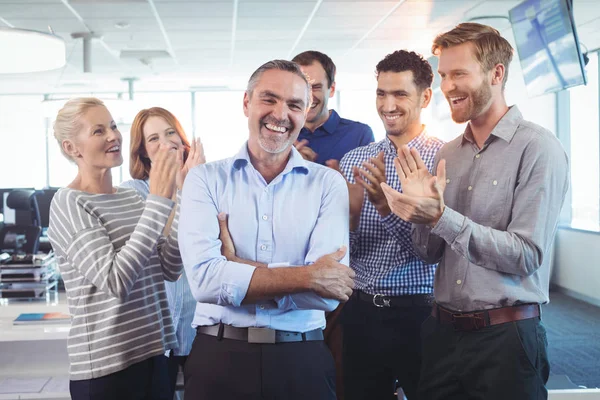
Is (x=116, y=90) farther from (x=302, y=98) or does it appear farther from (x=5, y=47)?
(x=302, y=98)

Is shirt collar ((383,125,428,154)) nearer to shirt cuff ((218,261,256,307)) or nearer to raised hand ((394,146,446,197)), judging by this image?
raised hand ((394,146,446,197))

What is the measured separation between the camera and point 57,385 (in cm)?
298

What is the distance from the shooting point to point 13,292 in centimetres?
331

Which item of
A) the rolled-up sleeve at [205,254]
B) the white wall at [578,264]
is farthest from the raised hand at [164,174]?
the white wall at [578,264]

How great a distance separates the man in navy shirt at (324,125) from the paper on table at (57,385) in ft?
5.52

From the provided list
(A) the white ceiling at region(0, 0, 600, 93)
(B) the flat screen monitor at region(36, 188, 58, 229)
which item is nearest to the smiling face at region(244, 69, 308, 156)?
(A) the white ceiling at region(0, 0, 600, 93)

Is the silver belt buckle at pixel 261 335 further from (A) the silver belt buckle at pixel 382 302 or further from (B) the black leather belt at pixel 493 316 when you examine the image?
(A) the silver belt buckle at pixel 382 302

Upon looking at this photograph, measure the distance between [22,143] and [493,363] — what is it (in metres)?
12.9

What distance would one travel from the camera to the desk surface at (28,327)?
2.82 metres

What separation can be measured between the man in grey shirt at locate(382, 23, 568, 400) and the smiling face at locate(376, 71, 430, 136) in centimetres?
37

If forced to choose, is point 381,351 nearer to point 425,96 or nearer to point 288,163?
point 288,163

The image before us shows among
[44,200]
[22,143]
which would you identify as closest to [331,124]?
[44,200]

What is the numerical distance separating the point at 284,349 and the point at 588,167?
277 inches

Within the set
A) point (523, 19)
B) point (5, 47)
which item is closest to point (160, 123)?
point (5, 47)
